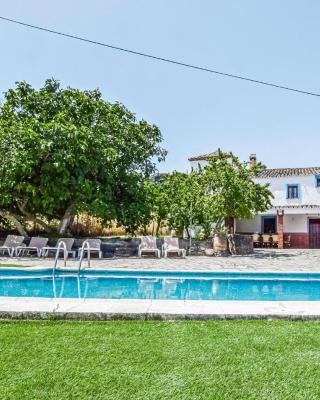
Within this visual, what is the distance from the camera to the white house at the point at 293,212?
30.9m

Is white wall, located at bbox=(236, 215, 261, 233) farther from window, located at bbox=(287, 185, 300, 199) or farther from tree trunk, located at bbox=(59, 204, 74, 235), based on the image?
tree trunk, located at bbox=(59, 204, 74, 235)

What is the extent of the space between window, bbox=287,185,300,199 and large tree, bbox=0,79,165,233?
14259mm

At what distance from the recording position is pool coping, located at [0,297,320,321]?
580 centimetres

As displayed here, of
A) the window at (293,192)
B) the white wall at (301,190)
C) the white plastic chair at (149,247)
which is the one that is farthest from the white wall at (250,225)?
the white plastic chair at (149,247)

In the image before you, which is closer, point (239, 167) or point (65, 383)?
point (65, 383)

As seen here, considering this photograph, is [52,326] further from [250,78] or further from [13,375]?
[250,78]

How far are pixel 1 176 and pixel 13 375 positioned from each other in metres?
15.8

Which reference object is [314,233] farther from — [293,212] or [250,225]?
[250,225]

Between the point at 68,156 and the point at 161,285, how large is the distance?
9291mm

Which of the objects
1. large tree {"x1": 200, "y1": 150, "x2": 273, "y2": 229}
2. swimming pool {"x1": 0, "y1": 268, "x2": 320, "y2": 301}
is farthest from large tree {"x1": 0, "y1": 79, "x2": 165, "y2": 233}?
swimming pool {"x1": 0, "y1": 268, "x2": 320, "y2": 301}

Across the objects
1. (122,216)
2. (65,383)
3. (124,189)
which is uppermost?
(124,189)

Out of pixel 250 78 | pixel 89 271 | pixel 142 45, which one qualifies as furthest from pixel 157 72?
pixel 89 271

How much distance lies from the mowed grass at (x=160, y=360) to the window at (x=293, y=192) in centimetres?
2918

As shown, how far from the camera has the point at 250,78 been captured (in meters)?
14.5
